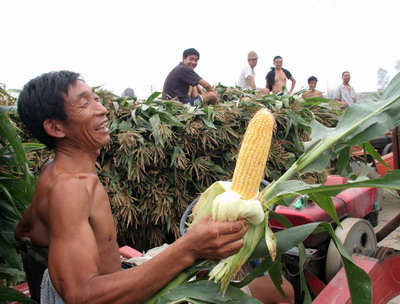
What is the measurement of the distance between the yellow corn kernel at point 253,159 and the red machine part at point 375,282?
0.99 meters

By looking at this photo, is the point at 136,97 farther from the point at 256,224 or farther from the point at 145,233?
the point at 256,224

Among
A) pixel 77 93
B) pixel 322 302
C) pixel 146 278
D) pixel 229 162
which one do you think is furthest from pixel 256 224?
pixel 229 162

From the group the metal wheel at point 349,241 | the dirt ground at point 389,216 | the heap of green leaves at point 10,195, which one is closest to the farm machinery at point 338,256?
the metal wheel at point 349,241

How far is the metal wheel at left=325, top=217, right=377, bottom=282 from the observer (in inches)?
82.0

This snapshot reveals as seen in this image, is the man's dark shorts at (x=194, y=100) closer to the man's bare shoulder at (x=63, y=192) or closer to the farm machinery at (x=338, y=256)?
the farm machinery at (x=338, y=256)

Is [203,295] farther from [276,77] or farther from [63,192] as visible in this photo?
[276,77]

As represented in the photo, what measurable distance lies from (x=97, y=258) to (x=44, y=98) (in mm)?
597

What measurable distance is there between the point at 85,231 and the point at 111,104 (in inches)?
87.5

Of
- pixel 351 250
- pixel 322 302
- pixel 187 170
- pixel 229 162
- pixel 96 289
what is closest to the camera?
pixel 96 289

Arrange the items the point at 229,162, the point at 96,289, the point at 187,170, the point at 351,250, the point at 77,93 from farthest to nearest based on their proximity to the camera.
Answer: the point at 229,162, the point at 187,170, the point at 351,250, the point at 77,93, the point at 96,289

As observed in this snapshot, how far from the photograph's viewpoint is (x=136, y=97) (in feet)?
11.6

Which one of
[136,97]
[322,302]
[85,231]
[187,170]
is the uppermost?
[136,97]

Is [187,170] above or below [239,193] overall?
below

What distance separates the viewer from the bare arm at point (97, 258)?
106 cm
